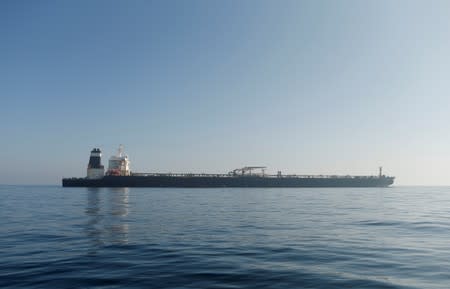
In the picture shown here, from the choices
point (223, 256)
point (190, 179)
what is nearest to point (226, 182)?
point (190, 179)

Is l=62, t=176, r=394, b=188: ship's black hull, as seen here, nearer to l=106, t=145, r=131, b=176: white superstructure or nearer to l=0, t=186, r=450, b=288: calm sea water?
l=106, t=145, r=131, b=176: white superstructure

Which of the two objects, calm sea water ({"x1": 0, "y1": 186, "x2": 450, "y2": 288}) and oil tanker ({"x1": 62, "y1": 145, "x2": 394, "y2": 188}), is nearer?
calm sea water ({"x1": 0, "y1": 186, "x2": 450, "y2": 288})

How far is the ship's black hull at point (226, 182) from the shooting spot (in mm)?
91750

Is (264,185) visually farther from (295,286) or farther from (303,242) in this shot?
(295,286)

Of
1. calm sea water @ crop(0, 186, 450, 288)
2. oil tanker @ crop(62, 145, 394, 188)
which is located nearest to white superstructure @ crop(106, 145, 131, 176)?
oil tanker @ crop(62, 145, 394, 188)

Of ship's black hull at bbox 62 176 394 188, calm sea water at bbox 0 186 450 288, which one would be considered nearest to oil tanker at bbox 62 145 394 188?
ship's black hull at bbox 62 176 394 188

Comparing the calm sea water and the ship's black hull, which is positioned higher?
the ship's black hull

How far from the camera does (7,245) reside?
13867 mm

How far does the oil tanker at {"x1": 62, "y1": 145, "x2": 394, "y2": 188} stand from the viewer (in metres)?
92.1

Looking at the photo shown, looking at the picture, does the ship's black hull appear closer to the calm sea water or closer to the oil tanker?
the oil tanker

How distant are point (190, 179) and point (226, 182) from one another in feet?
37.9

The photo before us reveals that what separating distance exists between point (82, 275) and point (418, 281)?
902 centimetres

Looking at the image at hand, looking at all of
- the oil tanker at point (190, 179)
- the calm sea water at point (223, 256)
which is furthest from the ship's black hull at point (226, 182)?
the calm sea water at point (223, 256)

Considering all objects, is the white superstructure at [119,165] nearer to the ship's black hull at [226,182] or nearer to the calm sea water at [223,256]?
the ship's black hull at [226,182]
